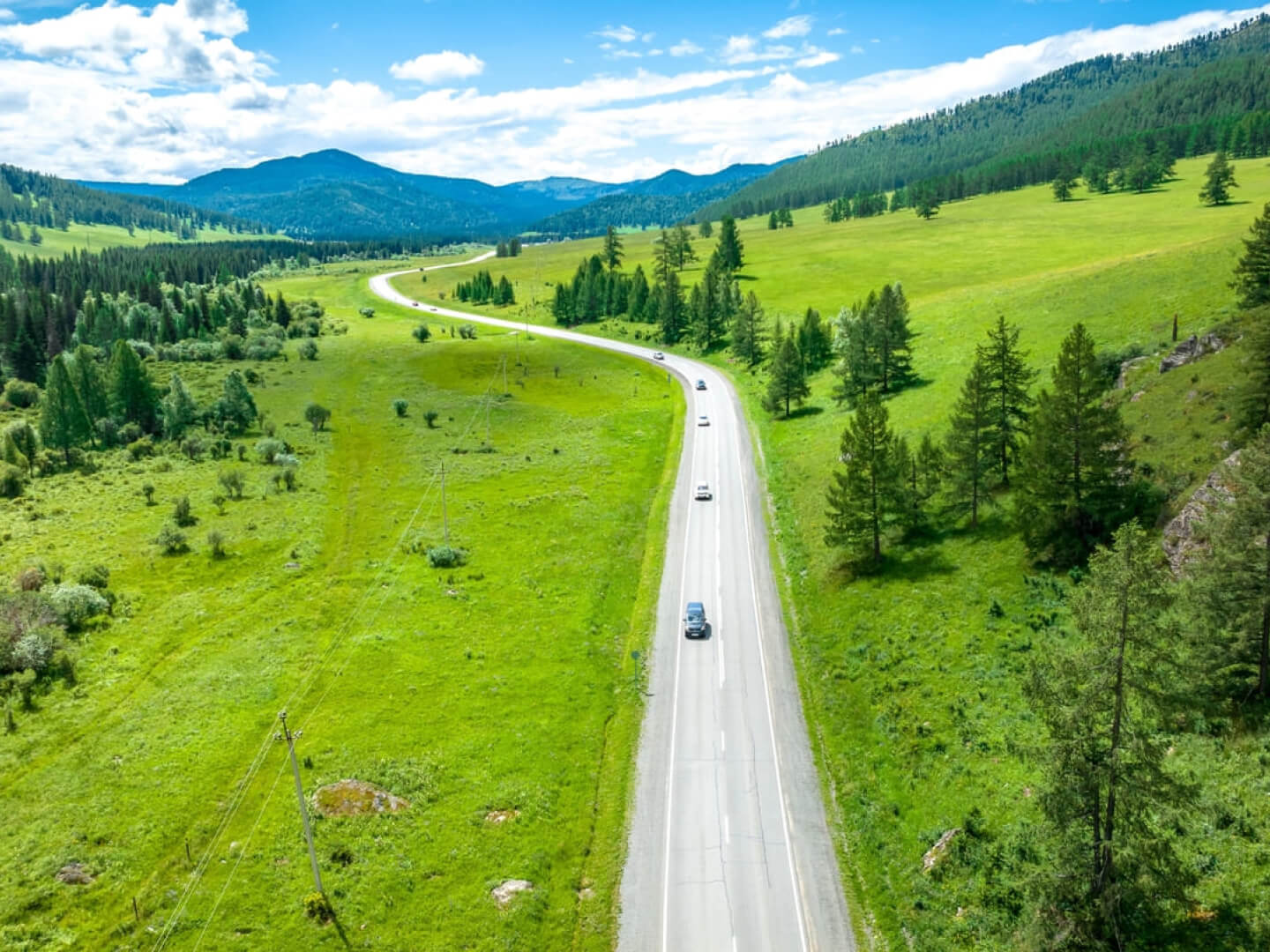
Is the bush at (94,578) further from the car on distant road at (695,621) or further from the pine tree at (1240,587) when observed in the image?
the pine tree at (1240,587)

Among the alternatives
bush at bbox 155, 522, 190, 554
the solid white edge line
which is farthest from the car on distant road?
bush at bbox 155, 522, 190, 554

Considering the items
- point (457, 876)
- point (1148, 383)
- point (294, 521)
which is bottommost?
point (457, 876)

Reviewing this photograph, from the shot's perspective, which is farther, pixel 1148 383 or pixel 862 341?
pixel 862 341

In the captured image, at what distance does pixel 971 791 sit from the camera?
29953 mm

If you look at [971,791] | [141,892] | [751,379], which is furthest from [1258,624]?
[751,379]

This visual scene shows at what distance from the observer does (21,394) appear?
12119cm

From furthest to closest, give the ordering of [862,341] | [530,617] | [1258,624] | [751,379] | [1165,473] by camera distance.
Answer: [751,379] → [862,341] → [530,617] → [1165,473] → [1258,624]

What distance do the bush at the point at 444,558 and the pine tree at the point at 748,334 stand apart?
69.9 metres

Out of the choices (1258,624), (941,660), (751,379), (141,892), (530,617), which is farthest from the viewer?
(751,379)

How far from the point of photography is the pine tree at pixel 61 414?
92.1m

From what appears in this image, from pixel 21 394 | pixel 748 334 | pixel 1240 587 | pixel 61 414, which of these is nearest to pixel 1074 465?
pixel 1240 587

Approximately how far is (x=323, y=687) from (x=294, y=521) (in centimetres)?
3026

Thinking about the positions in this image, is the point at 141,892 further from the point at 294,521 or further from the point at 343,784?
the point at 294,521

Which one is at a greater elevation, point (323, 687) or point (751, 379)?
point (751, 379)
